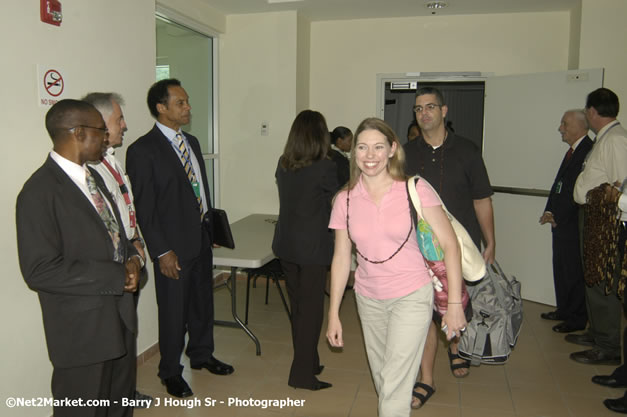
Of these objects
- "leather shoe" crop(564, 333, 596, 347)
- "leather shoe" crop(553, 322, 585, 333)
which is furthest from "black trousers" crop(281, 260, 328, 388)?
"leather shoe" crop(553, 322, 585, 333)

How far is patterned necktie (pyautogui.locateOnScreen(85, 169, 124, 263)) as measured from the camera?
202 cm

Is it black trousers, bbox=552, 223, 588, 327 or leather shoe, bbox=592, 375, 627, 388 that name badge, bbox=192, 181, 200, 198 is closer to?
leather shoe, bbox=592, 375, 627, 388

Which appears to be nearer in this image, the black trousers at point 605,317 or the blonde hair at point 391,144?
the blonde hair at point 391,144

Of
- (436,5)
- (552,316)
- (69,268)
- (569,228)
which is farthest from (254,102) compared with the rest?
(69,268)

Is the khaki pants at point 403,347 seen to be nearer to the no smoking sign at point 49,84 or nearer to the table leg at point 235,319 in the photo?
the table leg at point 235,319

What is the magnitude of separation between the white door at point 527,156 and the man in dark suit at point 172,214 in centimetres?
314

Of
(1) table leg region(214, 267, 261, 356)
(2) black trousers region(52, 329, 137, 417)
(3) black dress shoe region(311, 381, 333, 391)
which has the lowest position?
(3) black dress shoe region(311, 381, 333, 391)

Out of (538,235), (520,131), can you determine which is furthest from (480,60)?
(538,235)

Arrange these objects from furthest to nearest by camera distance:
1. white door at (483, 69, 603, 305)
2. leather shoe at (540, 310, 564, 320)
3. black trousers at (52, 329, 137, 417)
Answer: white door at (483, 69, 603, 305) < leather shoe at (540, 310, 564, 320) < black trousers at (52, 329, 137, 417)

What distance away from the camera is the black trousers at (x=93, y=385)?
6.49ft

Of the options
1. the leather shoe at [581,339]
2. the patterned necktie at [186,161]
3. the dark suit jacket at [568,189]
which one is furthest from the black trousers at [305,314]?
the dark suit jacket at [568,189]

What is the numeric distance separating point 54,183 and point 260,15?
3926 mm

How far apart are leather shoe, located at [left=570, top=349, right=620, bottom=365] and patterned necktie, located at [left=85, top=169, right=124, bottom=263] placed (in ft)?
10.2

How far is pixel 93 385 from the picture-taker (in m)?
2.00
